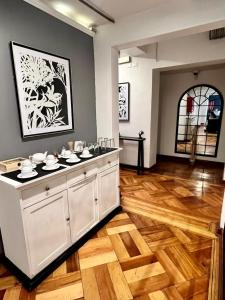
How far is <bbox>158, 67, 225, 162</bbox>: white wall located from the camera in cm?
406

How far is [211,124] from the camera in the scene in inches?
170

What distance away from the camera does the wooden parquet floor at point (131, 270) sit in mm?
1420

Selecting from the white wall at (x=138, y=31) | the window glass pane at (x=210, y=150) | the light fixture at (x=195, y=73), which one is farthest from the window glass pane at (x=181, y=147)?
the white wall at (x=138, y=31)

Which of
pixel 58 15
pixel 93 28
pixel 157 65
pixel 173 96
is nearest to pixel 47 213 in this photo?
pixel 58 15

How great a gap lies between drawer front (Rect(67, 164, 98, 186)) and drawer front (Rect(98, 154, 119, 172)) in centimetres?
10

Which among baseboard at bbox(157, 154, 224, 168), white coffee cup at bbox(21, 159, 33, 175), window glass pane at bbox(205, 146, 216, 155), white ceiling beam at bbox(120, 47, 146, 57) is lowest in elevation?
baseboard at bbox(157, 154, 224, 168)

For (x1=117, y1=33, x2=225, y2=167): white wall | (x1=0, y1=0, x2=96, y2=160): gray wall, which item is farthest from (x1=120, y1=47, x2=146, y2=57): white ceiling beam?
(x1=0, y1=0, x2=96, y2=160): gray wall

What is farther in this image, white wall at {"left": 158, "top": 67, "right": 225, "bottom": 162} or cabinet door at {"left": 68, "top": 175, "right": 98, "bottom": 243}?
white wall at {"left": 158, "top": 67, "right": 225, "bottom": 162}

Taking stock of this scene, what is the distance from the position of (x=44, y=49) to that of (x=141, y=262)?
2259mm

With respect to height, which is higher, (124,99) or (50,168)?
(124,99)

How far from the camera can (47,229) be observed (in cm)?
151

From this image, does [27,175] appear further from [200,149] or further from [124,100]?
[200,149]

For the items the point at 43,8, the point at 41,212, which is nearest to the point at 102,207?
the point at 41,212

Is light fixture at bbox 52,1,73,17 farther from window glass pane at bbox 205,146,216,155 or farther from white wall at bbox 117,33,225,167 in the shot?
window glass pane at bbox 205,146,216,155
